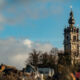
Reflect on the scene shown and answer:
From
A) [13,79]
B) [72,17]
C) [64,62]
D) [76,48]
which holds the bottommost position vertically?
[13,79]

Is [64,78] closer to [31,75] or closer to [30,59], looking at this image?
[31,75]

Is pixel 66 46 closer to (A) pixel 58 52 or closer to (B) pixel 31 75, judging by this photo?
(A) pixel 58 52

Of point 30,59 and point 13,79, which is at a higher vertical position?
point 30,59

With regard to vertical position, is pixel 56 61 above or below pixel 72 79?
above

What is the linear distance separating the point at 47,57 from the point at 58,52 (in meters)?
6.89

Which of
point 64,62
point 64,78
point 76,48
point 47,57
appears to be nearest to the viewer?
point 64,78

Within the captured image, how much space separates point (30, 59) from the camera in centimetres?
8875

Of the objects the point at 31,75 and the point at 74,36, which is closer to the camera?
the point at 31,75

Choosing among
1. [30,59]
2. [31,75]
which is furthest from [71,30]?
[31,75]

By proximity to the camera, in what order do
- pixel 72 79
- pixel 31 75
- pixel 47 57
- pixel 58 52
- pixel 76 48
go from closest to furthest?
pixel 72 79 < pixel 31 75 < pixel 47 57 < pixel 58 52 < pixel 76 48

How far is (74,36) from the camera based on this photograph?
11819 cm

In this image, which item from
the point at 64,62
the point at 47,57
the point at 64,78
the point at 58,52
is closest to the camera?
the point at 64,78

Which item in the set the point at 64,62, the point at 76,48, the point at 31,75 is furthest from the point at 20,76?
the point at 76,48

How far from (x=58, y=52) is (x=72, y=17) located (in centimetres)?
2920
